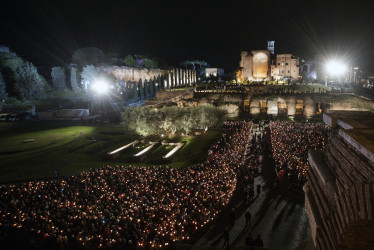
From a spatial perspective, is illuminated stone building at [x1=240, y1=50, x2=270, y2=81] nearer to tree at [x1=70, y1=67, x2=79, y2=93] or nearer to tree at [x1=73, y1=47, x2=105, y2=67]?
tree at [x1=73, y1=47, x2=105, y2=67]

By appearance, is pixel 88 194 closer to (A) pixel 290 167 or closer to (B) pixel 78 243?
(B) pixel 78 243

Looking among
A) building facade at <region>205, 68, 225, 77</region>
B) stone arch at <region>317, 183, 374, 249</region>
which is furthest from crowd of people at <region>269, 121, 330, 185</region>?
building facade at <region>205, 68, 225, 77</region>

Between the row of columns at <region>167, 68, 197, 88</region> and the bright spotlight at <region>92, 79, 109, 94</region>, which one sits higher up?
the row of columns at <region>167, 68, 197, 88</region>

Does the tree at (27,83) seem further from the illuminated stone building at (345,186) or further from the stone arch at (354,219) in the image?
the stone arch at (354,219)

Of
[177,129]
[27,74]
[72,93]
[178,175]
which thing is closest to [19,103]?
[27,74]

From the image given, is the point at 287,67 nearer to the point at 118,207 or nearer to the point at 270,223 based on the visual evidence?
the point at 270,223

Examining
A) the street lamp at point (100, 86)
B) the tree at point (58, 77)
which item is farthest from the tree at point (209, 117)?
the tree at point (58, 77)
